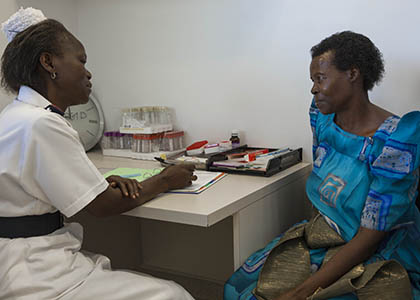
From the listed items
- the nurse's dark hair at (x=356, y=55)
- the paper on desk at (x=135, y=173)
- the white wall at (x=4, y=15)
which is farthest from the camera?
the white wall at (x=4, y=15)

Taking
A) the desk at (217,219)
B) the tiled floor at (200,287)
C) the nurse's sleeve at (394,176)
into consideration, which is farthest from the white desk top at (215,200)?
the tiled floor at (200,287)

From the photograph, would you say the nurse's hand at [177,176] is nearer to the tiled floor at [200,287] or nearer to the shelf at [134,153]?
the shelf at [134,153]

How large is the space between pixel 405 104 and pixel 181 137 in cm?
101

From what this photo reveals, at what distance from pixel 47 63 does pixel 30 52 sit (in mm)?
51

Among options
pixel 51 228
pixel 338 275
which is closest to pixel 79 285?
pixel 51 228

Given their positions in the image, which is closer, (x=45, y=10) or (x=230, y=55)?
(x=230, y=55)

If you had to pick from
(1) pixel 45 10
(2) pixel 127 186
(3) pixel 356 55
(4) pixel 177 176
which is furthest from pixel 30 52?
(1) pixel 45 10

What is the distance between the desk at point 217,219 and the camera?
1.22 m

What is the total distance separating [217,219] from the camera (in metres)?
1.17

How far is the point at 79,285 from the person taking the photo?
3.56 feet

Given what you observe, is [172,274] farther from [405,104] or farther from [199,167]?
[405,104]

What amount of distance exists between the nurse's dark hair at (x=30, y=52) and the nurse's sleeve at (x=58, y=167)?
0.19 metres

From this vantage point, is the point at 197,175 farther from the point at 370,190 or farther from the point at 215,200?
the point at 370,190

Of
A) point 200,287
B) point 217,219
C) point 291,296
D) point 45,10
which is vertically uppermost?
point 45,10
